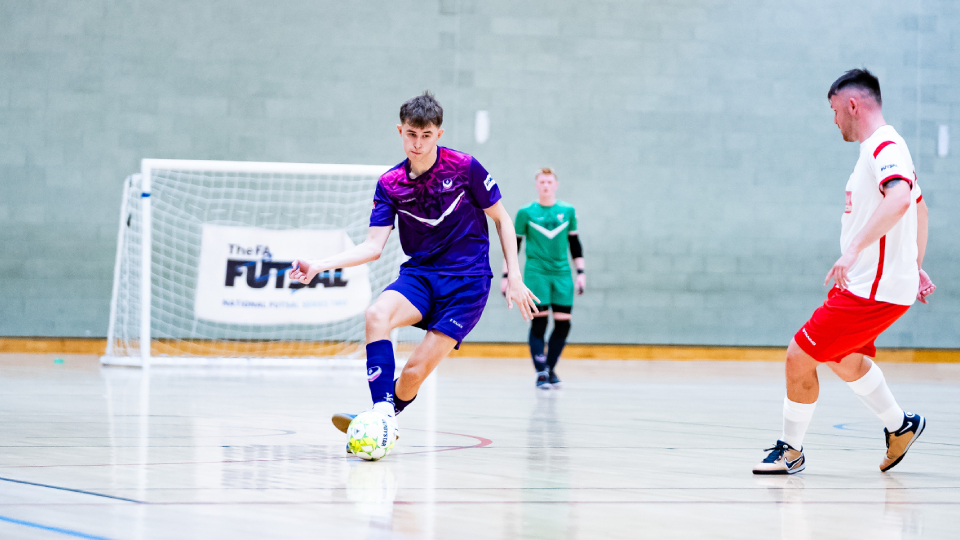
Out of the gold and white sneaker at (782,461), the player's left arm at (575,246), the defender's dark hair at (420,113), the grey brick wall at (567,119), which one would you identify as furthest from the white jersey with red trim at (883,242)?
the grey brick wall at (567,119)

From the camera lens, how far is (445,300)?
431 centimetres

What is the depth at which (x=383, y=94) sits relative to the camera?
12273 mm

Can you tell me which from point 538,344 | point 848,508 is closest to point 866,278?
point 848,508

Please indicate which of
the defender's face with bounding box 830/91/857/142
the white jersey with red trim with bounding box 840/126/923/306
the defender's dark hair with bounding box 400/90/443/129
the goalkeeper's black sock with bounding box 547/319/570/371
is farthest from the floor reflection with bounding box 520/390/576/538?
the goalkeeper's black sock with bounding box 547/319/570/371

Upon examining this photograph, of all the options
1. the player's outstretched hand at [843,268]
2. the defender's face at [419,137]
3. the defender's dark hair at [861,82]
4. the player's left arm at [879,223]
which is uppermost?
the defender's dark hair at [861,82]

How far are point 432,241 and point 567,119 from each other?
847 cm

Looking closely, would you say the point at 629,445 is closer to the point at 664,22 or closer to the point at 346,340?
the point at 346,340

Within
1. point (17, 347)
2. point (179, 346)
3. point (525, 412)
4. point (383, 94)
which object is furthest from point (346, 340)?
point (525, 412)

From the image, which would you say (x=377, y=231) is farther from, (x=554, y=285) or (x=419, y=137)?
(x=554, y=285)

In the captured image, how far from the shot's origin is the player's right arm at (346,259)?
386 centimetres

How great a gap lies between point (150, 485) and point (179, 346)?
29.1ft

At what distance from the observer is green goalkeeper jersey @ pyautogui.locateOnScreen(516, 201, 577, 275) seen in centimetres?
879

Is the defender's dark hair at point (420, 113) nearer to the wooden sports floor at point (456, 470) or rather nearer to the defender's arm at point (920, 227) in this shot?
the wooden sports floor at point (456, 470)

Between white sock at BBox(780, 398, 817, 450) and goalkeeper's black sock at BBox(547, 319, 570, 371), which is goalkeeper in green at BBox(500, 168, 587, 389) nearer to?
goalkeeper's black sock at BBox(547, 319, 570, 371)
